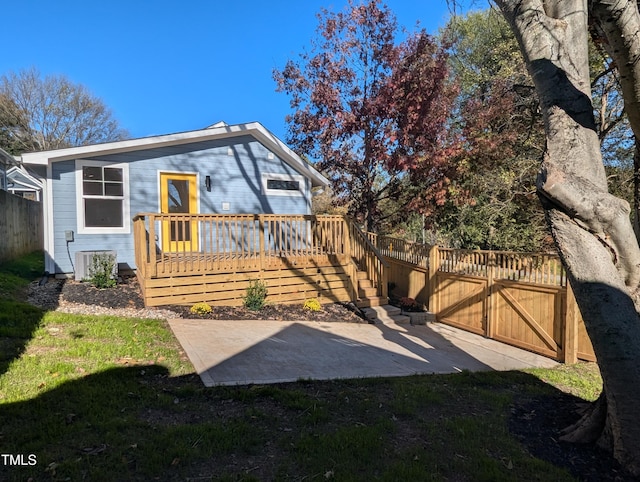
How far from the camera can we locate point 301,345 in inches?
224

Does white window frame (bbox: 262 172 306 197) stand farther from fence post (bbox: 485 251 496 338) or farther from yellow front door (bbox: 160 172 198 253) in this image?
fence post (bbox: 485 251 496 338)

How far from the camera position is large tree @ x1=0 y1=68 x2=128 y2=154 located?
26469 mm

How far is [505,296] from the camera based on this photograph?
739 cm

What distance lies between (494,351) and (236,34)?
14627mm

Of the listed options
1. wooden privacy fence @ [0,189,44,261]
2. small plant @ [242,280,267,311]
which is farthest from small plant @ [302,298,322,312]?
wooden privacy fence @ [0,189,44,261]

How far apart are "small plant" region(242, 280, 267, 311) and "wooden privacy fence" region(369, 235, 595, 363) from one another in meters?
4.01

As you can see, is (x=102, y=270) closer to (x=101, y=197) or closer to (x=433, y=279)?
(x=101, y=197)

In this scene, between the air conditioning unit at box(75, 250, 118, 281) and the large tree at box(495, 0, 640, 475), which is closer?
the large tree at box(495, 0, 640, 475)

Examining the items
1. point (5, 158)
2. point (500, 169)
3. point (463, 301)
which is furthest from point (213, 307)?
point (5, 158)

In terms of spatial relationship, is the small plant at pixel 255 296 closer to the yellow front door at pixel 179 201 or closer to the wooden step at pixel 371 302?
the wooden step at pixel 371 302

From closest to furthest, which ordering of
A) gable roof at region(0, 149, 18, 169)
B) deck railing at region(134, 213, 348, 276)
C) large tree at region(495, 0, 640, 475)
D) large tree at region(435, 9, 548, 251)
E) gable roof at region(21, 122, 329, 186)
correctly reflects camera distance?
large tree at region(495, 0, 640, 475) → deck railing at region(134, 213, 348, 276) → gable roof at region(21, 122, 329, 186) → large tree at region(435, 9, 548, 251) → gable roof at region(0, 149, 18, 169)

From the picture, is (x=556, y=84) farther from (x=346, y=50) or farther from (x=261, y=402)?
(x=346, y=50)

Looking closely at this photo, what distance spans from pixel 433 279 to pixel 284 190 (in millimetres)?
4692

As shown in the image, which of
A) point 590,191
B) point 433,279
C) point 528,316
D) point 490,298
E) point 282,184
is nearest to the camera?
point 590,191
